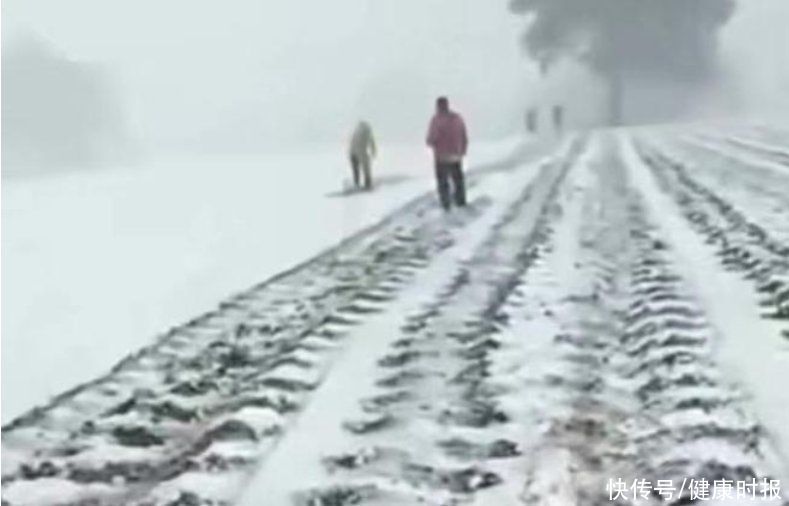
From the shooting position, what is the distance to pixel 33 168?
15.0ft

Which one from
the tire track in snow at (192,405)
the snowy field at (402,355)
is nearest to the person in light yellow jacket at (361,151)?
the snowy field at (402,355)

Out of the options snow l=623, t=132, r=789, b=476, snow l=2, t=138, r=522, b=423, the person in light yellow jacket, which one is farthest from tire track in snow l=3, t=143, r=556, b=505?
the person in light yellow jacket

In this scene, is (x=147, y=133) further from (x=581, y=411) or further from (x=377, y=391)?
(x=581, y=411)

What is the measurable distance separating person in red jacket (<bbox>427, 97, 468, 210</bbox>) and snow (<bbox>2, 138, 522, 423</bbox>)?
21 centimetres

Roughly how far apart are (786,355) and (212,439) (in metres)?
1.26

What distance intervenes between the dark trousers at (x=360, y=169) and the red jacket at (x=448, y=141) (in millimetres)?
1024

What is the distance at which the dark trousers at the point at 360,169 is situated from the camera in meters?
7.79

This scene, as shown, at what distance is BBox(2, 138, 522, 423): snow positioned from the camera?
3.55 meters

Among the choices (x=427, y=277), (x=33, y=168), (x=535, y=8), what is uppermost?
(x=535, y=8)

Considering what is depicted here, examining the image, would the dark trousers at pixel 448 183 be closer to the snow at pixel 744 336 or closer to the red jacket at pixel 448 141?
the red jacket at pixel 448 141

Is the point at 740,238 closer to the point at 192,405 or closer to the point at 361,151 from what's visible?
the point at 192,405

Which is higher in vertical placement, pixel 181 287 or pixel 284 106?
pixel 284 106

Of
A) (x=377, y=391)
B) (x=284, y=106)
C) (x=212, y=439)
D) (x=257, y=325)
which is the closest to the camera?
(x=212, y=439)

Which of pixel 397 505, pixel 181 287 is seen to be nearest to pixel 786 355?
pixel 397 505
